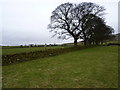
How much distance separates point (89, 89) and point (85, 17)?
19.3 m

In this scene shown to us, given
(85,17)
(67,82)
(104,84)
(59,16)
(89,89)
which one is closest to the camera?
(89,89)

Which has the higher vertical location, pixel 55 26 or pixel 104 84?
pixel 55 26

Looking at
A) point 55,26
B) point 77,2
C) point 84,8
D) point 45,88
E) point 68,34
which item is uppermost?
point 77,2

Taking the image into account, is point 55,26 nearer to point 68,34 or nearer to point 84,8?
point 68,34

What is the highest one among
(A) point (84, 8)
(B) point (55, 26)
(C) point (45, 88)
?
(A) point (84, 8)

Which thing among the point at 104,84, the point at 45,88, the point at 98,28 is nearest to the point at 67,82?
the point at 45,88

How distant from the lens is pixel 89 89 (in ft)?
11.2

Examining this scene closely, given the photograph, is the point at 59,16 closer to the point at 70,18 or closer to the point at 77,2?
the point at 70,18

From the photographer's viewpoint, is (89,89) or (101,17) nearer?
(89,89)

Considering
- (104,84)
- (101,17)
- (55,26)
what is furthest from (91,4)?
(104,84)

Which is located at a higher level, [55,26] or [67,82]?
[55,26]

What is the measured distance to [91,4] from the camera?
21.8 metres

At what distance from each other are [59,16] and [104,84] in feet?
66.8

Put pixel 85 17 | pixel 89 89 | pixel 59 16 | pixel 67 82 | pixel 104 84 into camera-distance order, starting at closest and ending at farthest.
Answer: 1. pixel 89 89
2. pixel 104 84
3. pixel 67 82
4. pixel 85 17
5. pixel 59 16
